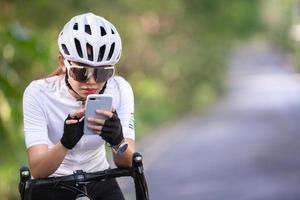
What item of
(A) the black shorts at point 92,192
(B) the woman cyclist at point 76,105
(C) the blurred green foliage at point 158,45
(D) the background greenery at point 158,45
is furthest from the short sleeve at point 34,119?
(D) the background greenery at point 158,45

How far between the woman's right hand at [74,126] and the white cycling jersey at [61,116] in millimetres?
277

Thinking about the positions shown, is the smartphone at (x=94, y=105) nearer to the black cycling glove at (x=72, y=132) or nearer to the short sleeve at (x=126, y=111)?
the black cycling glove at (x=72, y=132)

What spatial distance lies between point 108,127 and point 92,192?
27.8 inches

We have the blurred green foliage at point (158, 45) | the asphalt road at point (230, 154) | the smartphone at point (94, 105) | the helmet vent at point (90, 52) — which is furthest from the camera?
the asphalt road at point (230, 154)

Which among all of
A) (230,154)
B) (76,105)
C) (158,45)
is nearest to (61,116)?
(76,105)

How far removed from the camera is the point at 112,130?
349 centimetres

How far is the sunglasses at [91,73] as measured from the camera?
371 centimetres

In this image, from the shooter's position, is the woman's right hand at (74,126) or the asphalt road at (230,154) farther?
the asphalt road at (230,154)

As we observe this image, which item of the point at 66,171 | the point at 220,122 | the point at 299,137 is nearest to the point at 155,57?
the point at 220,122

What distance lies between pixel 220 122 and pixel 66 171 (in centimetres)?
2271

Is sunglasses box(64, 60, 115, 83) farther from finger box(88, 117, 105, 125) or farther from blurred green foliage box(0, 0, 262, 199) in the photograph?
blurred green foliage box(0, 0, 262, 199)

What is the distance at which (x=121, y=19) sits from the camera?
775 inches

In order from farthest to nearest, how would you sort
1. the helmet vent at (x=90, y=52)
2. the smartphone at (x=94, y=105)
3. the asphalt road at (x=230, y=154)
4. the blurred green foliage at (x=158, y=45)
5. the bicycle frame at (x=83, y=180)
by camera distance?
1. the asphalt road at (x=230, y=154)
2. the blurred green foliage at (x=158, y=45)
3. the helmet vent at (x=90, y=52)
4. the bicycle frame at (x=83, y=180)
5. the smartphone at (x=94, y=105)

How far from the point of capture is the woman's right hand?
3443mm
